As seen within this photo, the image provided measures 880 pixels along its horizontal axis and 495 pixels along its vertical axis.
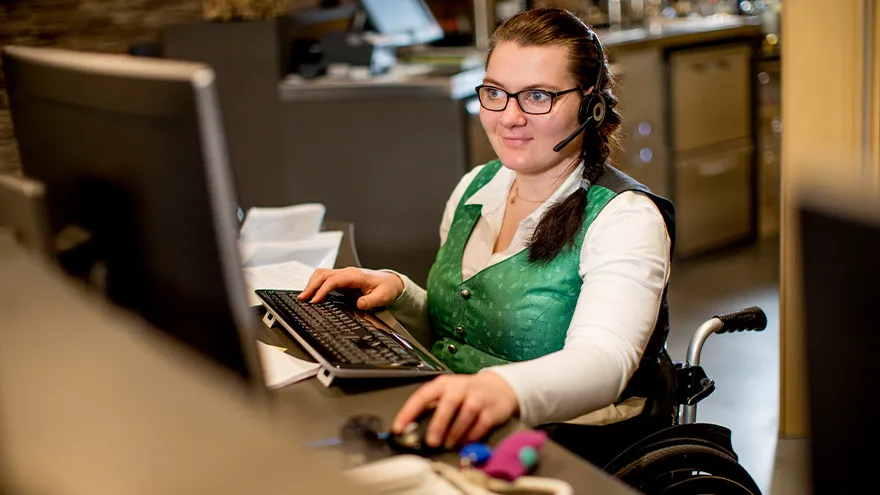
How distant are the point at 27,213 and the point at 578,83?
95cm

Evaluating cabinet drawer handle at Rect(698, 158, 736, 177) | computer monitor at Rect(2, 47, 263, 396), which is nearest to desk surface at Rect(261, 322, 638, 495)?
computer monitor at Rect(2, 47, 263, 396)

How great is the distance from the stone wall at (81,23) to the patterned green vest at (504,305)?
2300mm

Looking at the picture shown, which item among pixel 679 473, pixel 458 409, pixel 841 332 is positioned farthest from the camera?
pixel 679 473

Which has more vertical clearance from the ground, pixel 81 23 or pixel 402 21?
pixel 81 23

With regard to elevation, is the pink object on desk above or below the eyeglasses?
below

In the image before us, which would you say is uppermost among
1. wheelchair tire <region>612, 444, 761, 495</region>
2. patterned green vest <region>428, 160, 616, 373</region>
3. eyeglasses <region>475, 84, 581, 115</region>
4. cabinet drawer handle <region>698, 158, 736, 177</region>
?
eyeglasses <region>475, 84, 581, 115</region>

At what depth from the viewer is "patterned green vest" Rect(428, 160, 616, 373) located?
1553mm

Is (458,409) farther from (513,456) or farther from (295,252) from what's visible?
(295,252)

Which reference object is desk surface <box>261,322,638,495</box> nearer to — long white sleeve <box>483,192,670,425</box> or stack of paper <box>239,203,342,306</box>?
long white sleeve <box>483,192,670,425</box>

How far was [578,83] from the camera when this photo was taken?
164 centimetres

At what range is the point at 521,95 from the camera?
1636mm

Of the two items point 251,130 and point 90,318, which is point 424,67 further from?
point 90,318

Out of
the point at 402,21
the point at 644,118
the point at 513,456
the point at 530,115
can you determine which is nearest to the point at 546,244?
the point at 530,115

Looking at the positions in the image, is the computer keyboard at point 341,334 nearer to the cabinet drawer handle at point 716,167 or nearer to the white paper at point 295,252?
the white paper at point 295,252
